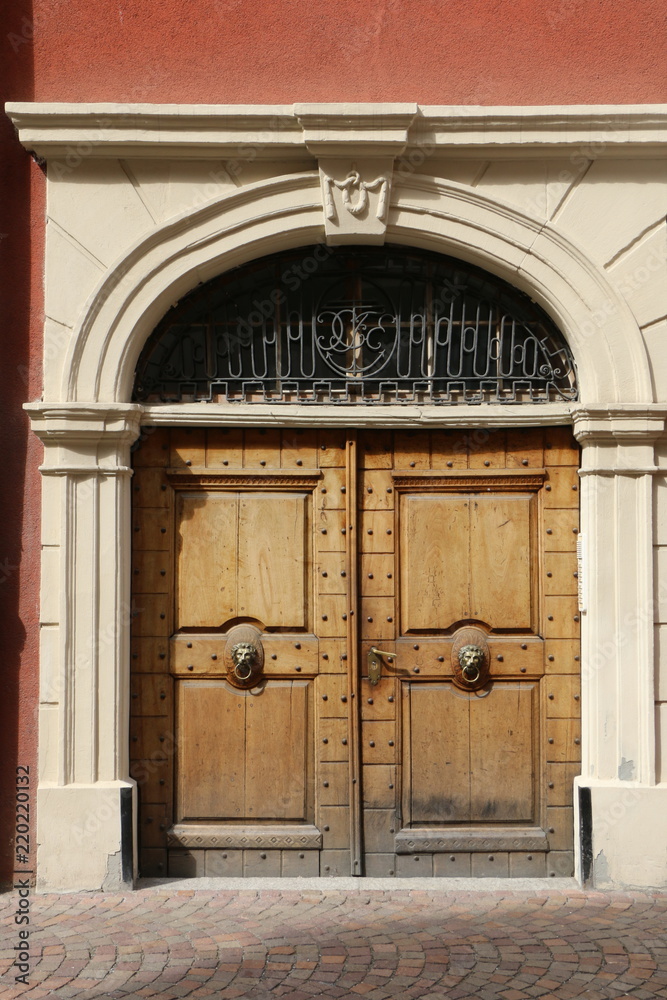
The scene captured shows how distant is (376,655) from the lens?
16.4 ft

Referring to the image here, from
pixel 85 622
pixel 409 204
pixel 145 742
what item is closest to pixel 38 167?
pixel 409 204

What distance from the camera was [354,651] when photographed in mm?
4984

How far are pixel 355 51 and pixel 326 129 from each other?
1.66 feet

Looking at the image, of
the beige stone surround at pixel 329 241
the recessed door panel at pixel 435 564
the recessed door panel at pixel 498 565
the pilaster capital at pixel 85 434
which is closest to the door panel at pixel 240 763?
the beige stone surround at pixel 329 241

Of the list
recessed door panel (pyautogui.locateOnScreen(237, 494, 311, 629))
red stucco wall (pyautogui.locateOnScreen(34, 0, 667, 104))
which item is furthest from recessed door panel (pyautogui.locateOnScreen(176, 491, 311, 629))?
red stucco wall (pyautogui.locateOnScreen(34, 0, 667, 104))

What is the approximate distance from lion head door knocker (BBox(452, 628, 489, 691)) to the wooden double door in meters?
0.02

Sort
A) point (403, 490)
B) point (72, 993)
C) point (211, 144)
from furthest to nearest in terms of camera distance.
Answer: point (403, 490)
point (211, 144)
point (72, 993)

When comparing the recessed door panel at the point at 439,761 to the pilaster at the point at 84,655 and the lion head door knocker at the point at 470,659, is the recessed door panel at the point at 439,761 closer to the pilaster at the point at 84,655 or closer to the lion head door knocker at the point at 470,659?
the lion head door knocker at the point at 470,659

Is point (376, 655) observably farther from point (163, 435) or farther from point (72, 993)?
point (72, 993)

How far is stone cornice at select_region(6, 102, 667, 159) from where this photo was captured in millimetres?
4695

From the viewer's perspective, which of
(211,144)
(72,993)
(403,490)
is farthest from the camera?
(403,490)

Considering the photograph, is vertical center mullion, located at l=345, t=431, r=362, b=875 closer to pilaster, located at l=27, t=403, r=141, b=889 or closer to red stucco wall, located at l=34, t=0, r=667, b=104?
pilaster, located at l=27, t=403, r=141, b=889

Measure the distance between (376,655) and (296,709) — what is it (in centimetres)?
51

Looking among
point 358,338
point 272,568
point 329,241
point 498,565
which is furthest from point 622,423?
point 272,568
